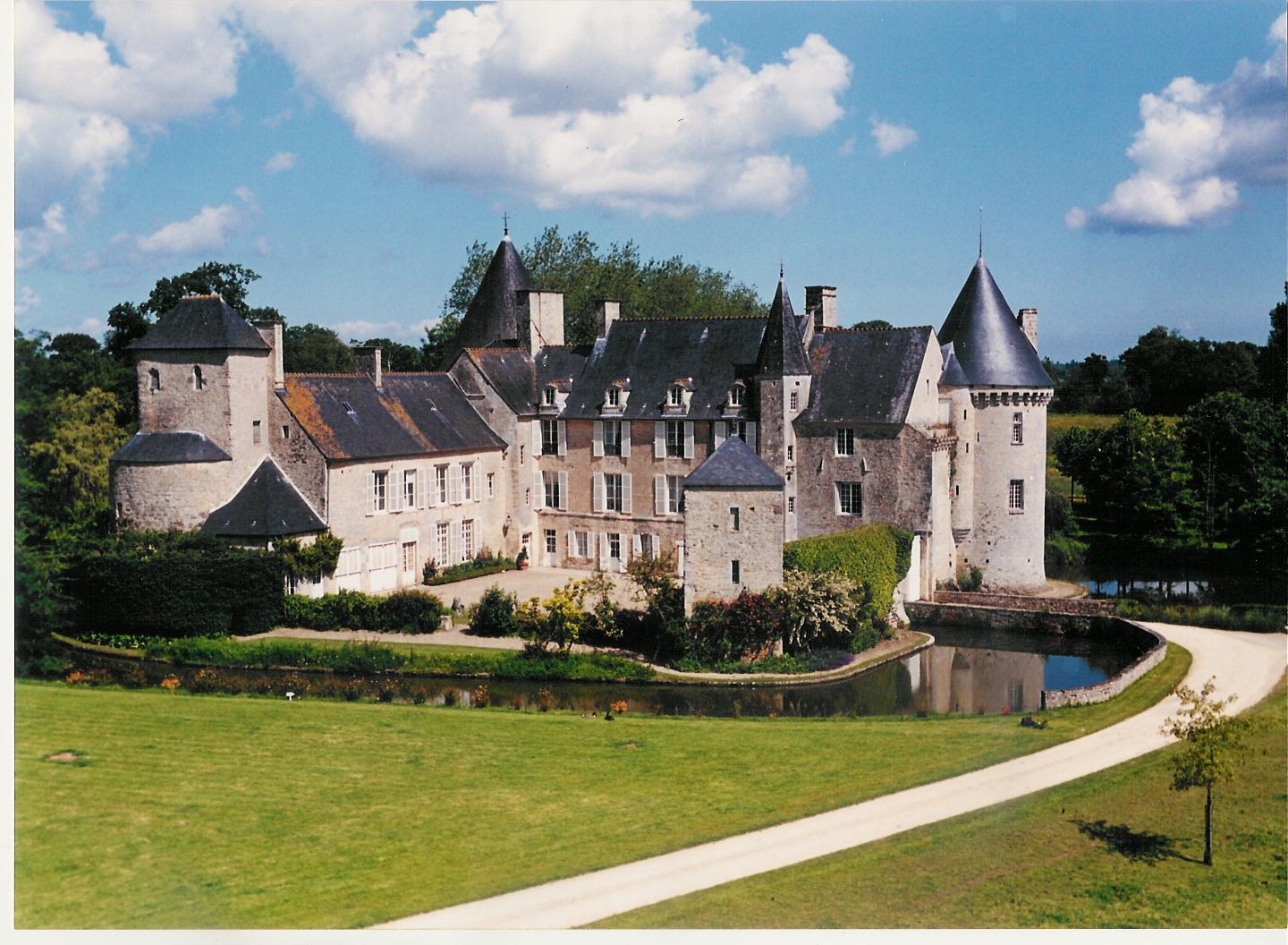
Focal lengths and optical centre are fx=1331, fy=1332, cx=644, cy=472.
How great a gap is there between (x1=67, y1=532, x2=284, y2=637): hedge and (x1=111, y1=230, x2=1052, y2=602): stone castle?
6.22 ft

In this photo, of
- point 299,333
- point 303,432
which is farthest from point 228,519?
point 299,333

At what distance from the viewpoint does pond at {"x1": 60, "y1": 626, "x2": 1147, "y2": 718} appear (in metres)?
26.2

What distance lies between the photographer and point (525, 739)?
2292 centimetres

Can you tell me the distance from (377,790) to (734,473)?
12.6 m

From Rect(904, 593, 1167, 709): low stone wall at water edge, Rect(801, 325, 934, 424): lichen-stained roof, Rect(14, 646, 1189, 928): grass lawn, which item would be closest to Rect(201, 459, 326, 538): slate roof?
Rect(14, 646, 1189, 928): grass lawn

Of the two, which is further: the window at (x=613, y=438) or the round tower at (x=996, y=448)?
the window at (x=613, y=438)

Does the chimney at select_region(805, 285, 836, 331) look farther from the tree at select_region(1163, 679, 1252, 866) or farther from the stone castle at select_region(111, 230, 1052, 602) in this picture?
the tree at select_region(1163, 679, 1252, 866)

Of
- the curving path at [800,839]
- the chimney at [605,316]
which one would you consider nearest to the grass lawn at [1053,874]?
the curving path at [800,839]

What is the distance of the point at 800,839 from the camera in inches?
695

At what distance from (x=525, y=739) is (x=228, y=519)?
14.6 metres

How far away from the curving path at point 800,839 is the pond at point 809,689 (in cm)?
393

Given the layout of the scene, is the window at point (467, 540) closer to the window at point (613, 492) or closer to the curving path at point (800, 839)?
the window at point (613, 492)

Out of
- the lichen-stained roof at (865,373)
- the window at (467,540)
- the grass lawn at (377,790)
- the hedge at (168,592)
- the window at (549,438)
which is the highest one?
the lichen-stained roof at (865,373)

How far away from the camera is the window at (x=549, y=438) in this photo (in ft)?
138
